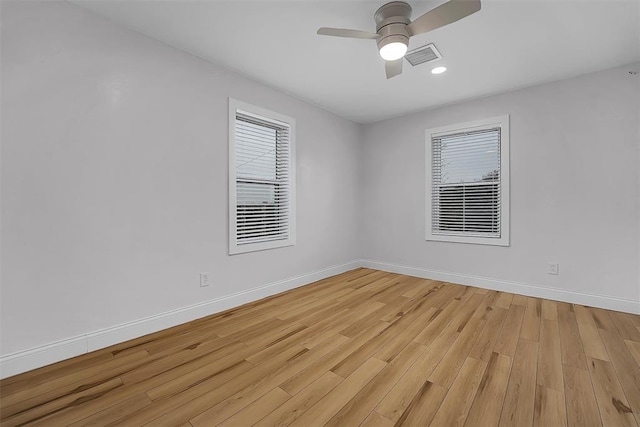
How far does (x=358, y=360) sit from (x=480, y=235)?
9.26 feet

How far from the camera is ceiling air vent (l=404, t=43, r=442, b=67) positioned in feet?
8.51

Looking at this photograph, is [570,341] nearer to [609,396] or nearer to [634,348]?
[634,348]

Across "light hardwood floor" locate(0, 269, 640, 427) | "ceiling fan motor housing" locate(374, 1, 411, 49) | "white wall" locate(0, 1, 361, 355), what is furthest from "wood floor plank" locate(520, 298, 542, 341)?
"white wall" locate(0, 1, 361, 355)

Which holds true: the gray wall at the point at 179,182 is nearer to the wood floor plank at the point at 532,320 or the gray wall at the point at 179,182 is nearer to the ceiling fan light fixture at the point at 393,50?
the wood floor plank at the point at 532,320

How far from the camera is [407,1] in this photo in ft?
6.63

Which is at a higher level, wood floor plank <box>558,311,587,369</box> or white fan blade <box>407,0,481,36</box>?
white fan blade <box>407,0,481,36</box>

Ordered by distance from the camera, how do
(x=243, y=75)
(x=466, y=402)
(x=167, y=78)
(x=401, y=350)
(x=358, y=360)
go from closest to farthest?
(x=466, y=402) → (x=358, y=360) → (x=401, y=350) → (x=167, y=78) → (x=243, y=75)

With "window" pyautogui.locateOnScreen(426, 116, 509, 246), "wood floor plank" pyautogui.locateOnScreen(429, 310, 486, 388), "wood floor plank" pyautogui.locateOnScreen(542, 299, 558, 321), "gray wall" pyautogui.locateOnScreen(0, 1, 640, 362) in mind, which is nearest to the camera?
"wood floor plank" pyautogui.locateOnScreen(429, 310, 486, 388)

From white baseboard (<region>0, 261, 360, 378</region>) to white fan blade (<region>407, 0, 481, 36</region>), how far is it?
9.77 ft

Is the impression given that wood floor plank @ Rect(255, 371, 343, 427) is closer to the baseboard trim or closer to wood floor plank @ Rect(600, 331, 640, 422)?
wood floor plank @ Rect(600, 331, 640, 422)

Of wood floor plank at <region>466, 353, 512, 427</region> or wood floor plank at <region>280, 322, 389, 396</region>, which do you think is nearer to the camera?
wood floor plank at <region>466, 353, 512, 427</region>

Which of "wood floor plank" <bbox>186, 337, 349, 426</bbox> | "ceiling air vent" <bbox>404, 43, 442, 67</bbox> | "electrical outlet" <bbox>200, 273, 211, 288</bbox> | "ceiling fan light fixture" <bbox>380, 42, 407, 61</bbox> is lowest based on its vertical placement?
"wood floor plank" <bbox>186, 337, 349, 426</bbox>

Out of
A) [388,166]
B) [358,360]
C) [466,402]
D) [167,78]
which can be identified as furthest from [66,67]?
[388,166]

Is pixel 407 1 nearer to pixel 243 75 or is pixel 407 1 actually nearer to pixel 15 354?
pixel 243 75
